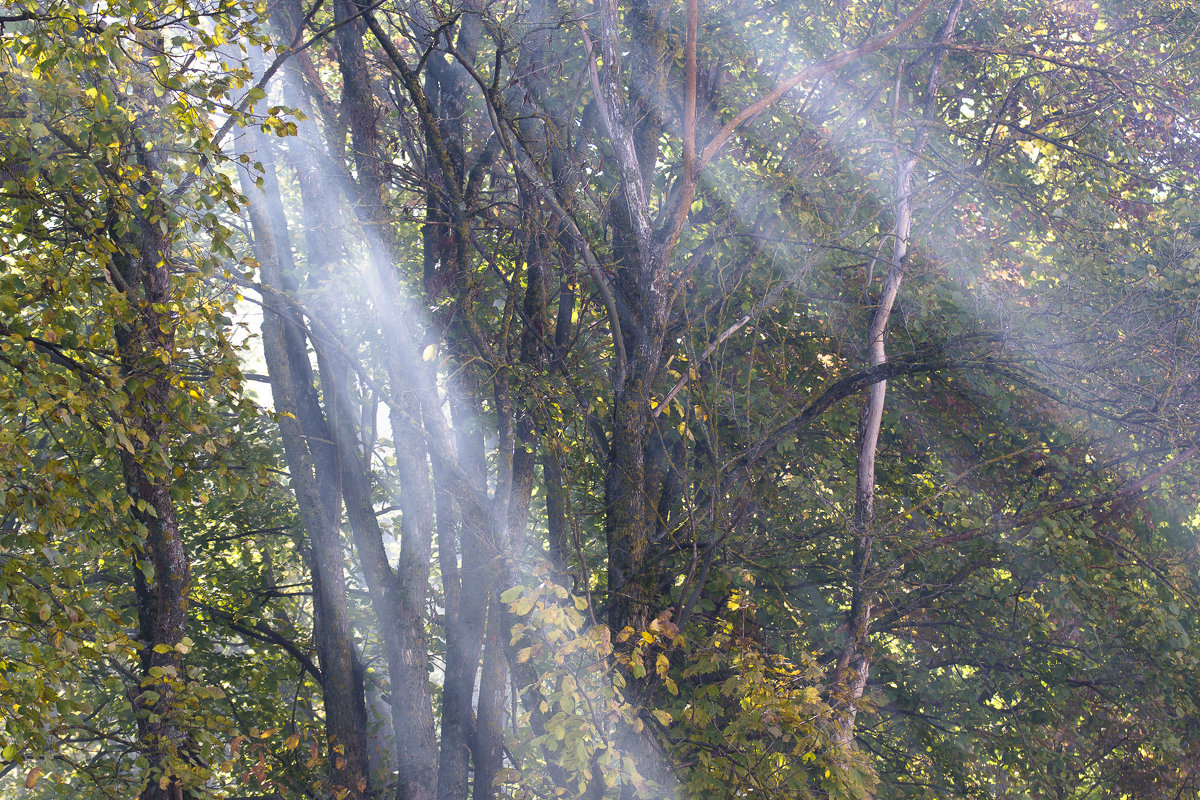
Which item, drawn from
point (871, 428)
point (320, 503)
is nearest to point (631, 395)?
point (871, 428)

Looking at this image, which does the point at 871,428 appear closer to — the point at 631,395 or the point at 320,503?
the point at 631,395

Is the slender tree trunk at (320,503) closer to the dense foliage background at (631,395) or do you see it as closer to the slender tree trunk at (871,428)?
the dense foliage background at (631,395)

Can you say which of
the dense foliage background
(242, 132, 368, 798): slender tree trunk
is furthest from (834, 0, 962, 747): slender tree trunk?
(242, 132, 368, 798): slender tree trunk

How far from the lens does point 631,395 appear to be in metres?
5.12

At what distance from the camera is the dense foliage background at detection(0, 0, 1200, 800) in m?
4.05

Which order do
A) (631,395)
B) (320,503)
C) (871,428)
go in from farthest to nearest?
(871,428) < (320,503) < (631,395)

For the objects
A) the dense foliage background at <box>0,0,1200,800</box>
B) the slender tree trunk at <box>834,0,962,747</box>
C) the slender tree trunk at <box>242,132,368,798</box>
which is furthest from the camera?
the slender tree trunk at <box>242,132,368,798</box>

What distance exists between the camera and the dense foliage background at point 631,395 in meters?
4.05

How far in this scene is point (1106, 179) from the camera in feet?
22.3

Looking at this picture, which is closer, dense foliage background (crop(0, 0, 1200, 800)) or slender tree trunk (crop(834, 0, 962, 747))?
dense foliage background (crop(0, 0, 1200, 800))

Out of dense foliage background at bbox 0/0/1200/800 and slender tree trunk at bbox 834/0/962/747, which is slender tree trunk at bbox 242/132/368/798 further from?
slender tree trunk at bbox 834/0/962/747

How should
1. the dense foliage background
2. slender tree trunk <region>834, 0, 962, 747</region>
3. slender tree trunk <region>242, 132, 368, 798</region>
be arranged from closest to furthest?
the dense foliage background < slender tree trunk <region>834, 0, 962, 747</region> < slender tree trunk <region>242, 132, 368, 798</region>

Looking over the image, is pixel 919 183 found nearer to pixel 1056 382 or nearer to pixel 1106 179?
pixel 1106 179

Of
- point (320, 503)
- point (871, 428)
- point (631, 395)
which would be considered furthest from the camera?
point (871, 428)
